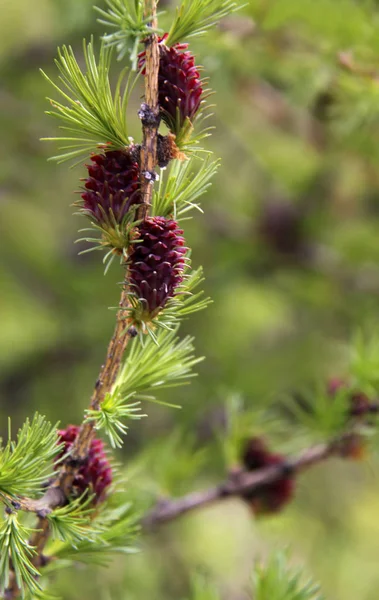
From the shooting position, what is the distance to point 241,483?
0.67 meters

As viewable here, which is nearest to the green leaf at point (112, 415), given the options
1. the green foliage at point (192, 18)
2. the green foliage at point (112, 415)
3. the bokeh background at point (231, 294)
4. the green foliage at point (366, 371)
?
the green foliage at point (112, 415)

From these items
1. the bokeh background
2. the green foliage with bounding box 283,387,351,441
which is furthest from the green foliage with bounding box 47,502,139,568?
the bokeh background

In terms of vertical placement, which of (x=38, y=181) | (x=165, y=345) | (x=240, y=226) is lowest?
(x=165, y=345)

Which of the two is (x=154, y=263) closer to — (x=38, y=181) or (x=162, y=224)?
(x=162, y=224)

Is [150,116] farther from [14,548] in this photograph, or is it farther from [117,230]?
[14,548]

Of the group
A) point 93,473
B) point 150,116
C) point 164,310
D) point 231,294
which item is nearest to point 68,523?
→ point 93,473

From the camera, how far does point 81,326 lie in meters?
1.53

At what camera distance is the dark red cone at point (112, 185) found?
379mm

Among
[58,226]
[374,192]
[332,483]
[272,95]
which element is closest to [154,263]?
[272,95]

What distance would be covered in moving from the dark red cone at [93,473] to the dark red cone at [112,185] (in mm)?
153

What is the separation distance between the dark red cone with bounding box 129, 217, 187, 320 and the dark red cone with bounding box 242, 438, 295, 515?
0.34 metres

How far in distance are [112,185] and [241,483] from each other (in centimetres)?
39

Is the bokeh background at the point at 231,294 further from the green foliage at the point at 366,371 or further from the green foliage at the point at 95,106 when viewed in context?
the green foliage at the point at 95,106

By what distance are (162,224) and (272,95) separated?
3.43ft
